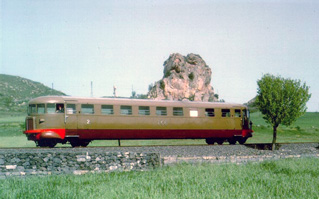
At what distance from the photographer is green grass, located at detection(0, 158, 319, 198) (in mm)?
10141

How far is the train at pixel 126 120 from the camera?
1920cm

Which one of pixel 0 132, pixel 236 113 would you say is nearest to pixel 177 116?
pixel 236 113

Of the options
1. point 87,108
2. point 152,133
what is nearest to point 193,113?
point 152,133

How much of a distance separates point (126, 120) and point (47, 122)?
4.63m

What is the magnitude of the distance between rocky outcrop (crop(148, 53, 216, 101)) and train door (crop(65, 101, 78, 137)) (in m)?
29.7

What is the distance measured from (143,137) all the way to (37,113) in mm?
6530

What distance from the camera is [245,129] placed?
2458 cm

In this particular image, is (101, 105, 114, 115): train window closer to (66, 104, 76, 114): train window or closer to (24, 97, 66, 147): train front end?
(66, 104, 76, 114): train window

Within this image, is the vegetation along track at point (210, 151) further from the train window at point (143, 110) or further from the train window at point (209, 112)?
the train window at point (209, 112)

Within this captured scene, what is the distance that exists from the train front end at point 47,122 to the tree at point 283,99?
46.2 ft

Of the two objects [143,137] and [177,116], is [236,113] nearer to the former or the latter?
[177,116]

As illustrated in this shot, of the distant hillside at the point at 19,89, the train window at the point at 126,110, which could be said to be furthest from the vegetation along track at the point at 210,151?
the distant hillside at the point at 19,89

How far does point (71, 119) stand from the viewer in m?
19.3

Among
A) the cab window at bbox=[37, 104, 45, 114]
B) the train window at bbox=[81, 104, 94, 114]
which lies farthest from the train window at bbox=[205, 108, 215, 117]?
the cab window at bbox=[37, 104, 45, 114]
